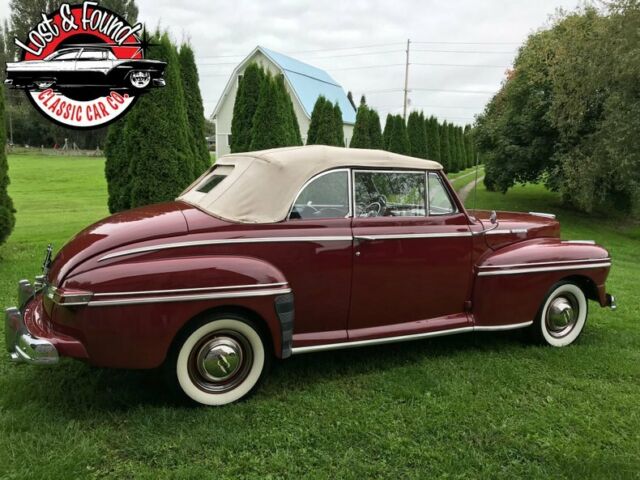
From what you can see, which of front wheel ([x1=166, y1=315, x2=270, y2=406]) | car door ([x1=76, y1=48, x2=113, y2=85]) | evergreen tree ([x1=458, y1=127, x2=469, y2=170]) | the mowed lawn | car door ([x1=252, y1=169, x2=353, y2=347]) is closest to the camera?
the mowed lawn

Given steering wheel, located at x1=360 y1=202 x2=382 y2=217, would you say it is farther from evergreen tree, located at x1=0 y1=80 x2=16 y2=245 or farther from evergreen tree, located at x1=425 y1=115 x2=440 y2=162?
evergreen tree, located at x1=425 y1=115 x2=440 y2=162

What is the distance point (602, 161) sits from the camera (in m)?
15.0

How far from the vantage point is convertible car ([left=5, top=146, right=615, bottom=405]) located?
3146mm

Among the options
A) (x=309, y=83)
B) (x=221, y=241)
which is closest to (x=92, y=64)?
(x=221, y=241)

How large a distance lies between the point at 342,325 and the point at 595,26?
1419 centimetres

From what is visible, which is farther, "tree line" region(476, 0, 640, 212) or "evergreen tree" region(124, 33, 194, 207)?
"tree line" region(476, 0, 640, 212)

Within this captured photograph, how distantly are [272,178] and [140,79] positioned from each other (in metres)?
5.87

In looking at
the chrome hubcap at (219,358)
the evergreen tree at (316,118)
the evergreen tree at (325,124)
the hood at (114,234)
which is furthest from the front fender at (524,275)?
the evergreen tree at (316,118)

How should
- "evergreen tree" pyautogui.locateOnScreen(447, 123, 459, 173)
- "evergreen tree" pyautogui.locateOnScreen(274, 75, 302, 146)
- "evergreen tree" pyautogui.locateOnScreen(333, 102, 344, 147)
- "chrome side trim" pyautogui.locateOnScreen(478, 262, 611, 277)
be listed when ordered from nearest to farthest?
"chrome side trim" pyautogui.locateOnScreen(478, 262, 611, 277) → "evergreen tree" pyautogui.locateOnScreen(274, 75, 302, 146) → "evergreen tree" pyautogui.locateOnScreen(333, 102, 344, 147) → "evergreen tree" pyautogui.locateOnScreen(447, 123, 459, 173)

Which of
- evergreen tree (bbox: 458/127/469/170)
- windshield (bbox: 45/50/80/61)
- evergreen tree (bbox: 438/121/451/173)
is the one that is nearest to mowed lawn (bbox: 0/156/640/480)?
windshield (bbox: 45/50/80/61)

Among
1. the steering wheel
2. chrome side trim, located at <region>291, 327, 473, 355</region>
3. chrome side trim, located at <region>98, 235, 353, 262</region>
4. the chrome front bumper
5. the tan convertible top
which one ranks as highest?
the tan convertible top

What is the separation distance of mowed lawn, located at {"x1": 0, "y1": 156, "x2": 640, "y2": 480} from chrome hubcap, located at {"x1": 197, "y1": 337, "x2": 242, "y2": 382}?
0.81 feet

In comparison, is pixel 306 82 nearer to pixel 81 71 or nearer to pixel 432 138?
pixel 432 138

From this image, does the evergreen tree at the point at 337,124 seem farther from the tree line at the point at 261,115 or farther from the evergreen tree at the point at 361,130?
the evergreen tree at the point at 361,130
